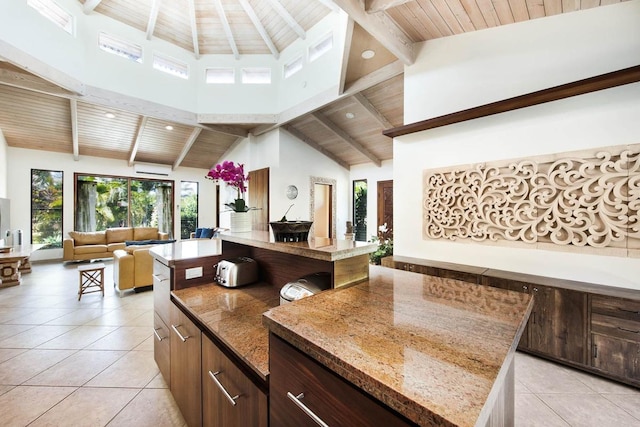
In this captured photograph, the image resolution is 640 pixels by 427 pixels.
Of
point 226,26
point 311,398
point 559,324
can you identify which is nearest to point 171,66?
point 226,26

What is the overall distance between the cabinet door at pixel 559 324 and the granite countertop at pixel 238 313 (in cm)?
231

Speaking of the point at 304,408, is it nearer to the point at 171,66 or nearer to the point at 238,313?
the point at 238,313

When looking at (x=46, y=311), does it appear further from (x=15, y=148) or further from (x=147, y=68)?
(x=15, y=148)

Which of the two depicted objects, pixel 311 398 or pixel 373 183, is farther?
pixel 373 183

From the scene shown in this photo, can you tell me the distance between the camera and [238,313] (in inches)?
52.9

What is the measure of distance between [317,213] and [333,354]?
281 inches

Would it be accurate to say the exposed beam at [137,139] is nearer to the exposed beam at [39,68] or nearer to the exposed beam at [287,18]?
the exposed beam at [39,68]

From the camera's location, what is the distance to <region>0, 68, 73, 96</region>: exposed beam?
404 centimetres

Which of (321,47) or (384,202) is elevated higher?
(321,47)

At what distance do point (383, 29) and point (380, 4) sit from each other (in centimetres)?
42

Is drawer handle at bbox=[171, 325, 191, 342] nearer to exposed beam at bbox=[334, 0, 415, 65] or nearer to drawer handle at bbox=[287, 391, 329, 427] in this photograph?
drawer handle at bbox=[287, 391, 329, 427]

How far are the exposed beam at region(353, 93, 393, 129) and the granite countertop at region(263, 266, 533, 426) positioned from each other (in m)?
4.25

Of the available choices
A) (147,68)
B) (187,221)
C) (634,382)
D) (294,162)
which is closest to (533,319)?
(634,382)

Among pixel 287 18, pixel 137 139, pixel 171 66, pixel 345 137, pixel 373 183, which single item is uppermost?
pixel 287 18
